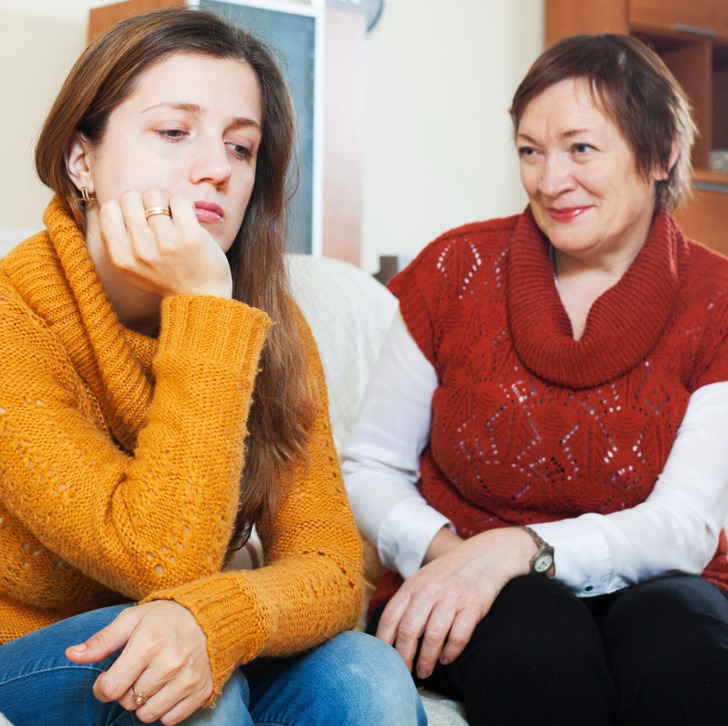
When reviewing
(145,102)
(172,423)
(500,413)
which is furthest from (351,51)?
(172,423)

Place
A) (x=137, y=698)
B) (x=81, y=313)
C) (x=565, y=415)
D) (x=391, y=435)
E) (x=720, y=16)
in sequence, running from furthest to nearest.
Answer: (x=720, y=16) < (x=391, y=435) < (x=565, y=415) < (x=81, y=313) < (x=137, y=698)

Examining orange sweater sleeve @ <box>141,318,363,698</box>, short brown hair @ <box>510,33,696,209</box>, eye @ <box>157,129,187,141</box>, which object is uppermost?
short brown hair @ <box>510,33,696,209</box>

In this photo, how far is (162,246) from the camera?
973mm

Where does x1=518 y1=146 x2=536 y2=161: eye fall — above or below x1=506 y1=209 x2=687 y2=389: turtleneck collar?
above

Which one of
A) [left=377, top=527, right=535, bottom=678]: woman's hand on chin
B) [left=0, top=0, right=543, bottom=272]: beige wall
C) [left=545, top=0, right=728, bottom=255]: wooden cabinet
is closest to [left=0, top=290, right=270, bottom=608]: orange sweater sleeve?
[left=377, top=527, right=535, bottom=678]: woman's hand on chin

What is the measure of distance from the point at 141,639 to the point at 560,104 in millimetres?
956

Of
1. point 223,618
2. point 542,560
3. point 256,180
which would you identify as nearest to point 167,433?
point 223,618

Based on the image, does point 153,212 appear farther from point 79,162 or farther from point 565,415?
point 565,415

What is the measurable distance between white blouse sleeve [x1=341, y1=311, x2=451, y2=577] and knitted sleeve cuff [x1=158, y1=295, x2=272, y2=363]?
1.56 feet

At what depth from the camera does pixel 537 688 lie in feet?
3.43

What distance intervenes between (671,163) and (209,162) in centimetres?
74

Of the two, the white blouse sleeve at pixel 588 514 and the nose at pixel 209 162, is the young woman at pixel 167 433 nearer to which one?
the nose at pixel 209 162

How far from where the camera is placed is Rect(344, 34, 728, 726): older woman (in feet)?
3.84

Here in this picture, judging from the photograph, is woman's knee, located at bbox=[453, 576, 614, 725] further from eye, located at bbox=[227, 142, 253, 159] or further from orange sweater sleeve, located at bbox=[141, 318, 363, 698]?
eye, located at bbox=[227, 142, 253, 159]
